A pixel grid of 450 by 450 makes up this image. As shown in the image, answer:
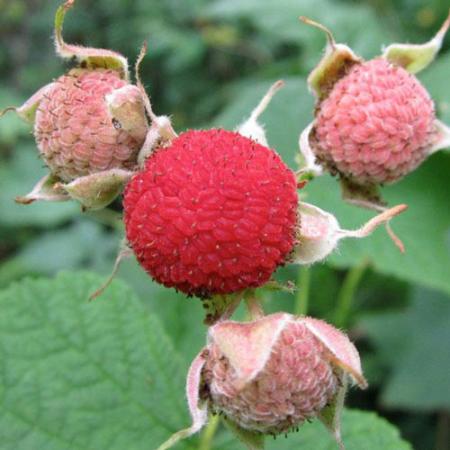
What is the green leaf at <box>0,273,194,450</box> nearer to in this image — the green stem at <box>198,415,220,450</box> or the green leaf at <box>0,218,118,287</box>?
the green stem at <box>198,415,220,450</box>

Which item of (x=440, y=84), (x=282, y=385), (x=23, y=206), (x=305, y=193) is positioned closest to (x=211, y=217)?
(x=282, y=385)

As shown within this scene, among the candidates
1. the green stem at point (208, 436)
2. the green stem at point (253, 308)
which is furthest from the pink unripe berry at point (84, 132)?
the green stem at point (208, 436)

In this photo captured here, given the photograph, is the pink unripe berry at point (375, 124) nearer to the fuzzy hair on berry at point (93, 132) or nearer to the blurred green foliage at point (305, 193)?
the blurred green foliage at point (305, 193)

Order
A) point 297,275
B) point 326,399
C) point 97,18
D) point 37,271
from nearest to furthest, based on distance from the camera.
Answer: point 326,399 < point 297,275 < point 37,271 < point 97,18

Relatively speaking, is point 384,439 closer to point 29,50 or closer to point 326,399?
point 326,399

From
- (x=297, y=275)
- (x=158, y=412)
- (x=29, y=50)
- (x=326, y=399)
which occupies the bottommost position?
(x=29, y=50)

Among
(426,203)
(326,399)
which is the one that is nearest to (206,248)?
(326,399)
